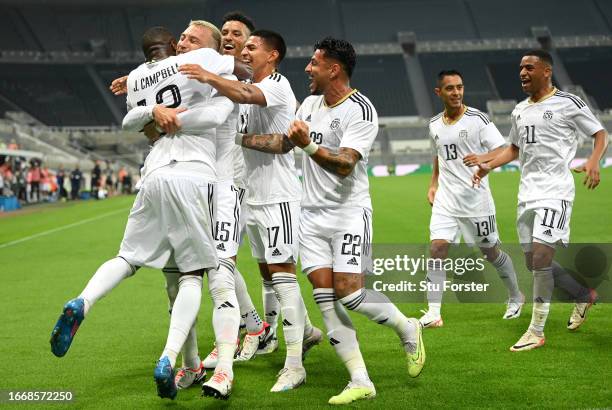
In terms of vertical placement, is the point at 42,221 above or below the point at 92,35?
below

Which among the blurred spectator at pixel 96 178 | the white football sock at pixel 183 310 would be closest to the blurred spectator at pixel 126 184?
the blurred spectator at pixel 96 178

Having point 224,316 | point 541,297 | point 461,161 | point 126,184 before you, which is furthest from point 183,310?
point 126,184

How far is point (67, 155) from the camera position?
4766 centimetres

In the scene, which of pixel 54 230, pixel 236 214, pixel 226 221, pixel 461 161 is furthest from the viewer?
pixel 54 230

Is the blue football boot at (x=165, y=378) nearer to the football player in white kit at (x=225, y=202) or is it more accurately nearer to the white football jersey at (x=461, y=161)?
the football player in white kit at (x=225, y=202)

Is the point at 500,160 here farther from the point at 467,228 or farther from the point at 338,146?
the point at 338,146

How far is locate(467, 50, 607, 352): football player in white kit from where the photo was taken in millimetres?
6957

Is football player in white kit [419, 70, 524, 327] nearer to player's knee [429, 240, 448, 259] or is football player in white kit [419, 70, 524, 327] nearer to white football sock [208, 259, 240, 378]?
player's knee [429, 240, 448, 259]

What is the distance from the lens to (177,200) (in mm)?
4980

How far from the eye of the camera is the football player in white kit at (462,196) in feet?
26.5

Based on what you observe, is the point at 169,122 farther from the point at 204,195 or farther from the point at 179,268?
the point at 179,268

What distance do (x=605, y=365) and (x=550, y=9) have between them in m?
64.3

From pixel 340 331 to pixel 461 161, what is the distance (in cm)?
342

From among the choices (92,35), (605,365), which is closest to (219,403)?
(605,365)
